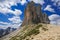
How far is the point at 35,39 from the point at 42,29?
824cm

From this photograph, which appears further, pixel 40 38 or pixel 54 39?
pixel 40 38

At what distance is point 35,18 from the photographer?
19638 cm

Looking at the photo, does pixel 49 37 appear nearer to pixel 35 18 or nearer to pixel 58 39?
pixel 58 39

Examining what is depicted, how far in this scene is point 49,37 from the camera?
3522 cm

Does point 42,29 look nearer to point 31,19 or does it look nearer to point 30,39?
point 30,39

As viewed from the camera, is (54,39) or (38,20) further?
(38,20)

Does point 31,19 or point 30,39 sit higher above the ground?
point 31,19

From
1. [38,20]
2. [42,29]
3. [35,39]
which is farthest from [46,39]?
[38,20]

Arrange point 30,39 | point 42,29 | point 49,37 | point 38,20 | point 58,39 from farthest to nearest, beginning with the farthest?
1. point 38,20
2. point 42,29
3. point 30,39
4. point 49,37
5. point 58,39

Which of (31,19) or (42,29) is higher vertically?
(31,19)

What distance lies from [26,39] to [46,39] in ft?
26.1

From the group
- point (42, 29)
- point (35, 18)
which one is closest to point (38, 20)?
point (35, 18)

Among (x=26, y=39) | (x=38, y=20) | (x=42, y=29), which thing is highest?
(x=38, y=20)

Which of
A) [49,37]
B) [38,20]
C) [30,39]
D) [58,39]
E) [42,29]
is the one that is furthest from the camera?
[38,20]
